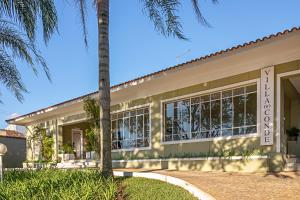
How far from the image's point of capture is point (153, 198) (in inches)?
293

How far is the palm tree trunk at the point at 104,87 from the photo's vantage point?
970cm

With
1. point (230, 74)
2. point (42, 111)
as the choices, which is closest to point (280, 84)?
point (230, 74)

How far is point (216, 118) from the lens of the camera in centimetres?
1362

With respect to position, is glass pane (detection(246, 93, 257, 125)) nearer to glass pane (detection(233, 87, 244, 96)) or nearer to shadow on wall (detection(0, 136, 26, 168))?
glass pane (detection(233, 87, 244, 96))

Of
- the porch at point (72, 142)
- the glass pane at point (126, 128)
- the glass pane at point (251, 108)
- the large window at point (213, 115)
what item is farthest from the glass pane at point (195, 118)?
the porch at point (72, 142)

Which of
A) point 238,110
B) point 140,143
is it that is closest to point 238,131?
point 238,110

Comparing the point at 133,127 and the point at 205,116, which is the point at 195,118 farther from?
the point at 133,127

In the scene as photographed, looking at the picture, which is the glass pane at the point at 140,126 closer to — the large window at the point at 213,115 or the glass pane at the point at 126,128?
the glass pane at the point at 126,128

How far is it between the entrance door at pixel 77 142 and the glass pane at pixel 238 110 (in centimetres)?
1496

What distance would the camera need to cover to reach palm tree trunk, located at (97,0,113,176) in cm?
970

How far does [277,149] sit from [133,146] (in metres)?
7.79

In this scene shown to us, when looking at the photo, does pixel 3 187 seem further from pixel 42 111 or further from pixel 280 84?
pixel 42 111

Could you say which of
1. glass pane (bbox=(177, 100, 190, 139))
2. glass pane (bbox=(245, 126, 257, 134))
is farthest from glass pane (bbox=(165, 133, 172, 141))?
glass pane (bbox=(245, 126, 257, 134))

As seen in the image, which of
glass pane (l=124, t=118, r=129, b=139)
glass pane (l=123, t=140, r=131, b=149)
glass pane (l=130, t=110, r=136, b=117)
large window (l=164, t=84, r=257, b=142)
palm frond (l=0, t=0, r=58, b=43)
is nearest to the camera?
palm frond (l=0, t=0, r=58, b=43)
